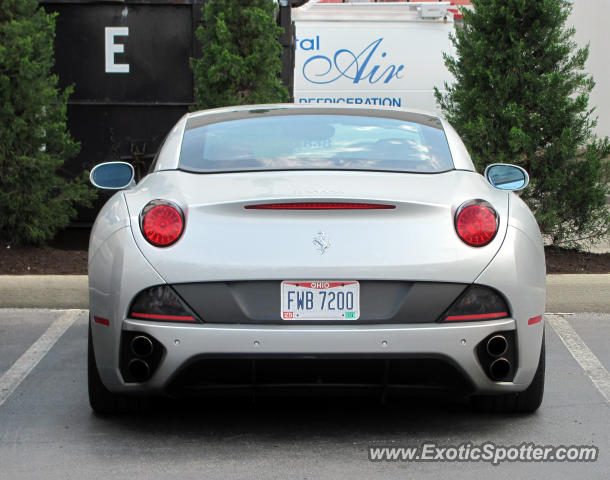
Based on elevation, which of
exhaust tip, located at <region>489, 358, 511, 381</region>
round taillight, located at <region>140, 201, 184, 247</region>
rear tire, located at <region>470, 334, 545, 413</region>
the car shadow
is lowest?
the car shadow

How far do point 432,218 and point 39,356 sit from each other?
2956mm

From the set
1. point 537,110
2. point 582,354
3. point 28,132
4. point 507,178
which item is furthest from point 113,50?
point 507,178

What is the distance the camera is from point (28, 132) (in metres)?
8.60

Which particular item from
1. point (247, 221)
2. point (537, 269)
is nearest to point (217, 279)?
point (247, 221)

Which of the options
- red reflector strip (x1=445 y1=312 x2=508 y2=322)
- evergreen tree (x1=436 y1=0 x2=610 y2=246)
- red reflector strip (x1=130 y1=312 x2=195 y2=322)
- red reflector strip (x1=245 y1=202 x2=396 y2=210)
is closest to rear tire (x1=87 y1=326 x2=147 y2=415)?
red reflector strip (x1=130 y1=312 x2=195 y2=322)

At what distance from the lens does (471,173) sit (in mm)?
4770

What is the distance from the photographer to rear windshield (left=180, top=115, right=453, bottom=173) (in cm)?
464

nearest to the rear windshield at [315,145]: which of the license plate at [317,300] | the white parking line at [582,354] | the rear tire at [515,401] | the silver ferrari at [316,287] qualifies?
the silver ferrari at [316,287]

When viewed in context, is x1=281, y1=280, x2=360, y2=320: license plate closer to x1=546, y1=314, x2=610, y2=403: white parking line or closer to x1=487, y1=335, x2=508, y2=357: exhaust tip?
x1=487, y1=335, x2=508, y2=357: exhaust tip

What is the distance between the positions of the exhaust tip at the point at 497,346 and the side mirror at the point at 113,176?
198cm

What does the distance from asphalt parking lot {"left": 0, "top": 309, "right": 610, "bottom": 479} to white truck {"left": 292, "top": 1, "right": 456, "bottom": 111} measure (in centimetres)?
637

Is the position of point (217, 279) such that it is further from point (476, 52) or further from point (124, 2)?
point (124, 2)

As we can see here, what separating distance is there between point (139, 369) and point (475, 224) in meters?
1.44

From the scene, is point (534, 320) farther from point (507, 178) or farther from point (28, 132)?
point (28, 132)
